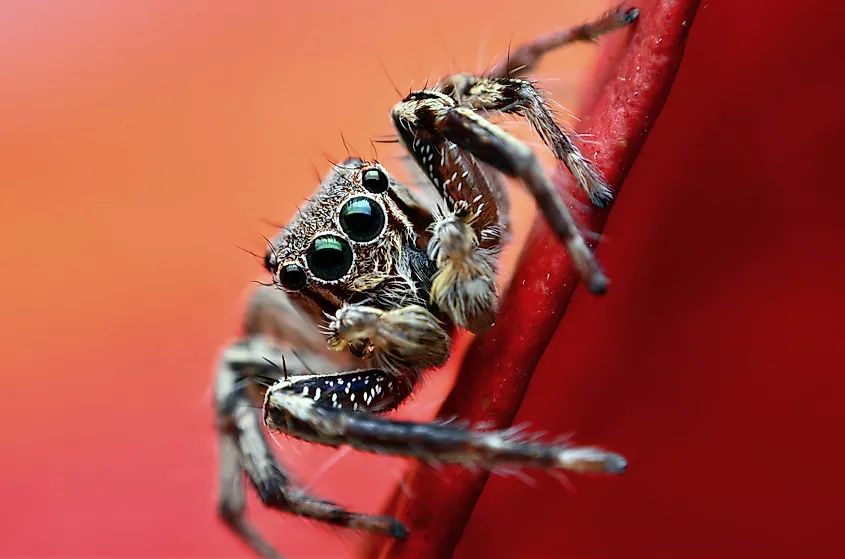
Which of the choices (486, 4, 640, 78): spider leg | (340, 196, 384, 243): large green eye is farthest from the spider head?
(486, 4, 640, 78): spider leg

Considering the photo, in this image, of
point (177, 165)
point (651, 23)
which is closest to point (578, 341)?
point (651, 23)

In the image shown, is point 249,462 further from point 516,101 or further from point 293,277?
point 516,101

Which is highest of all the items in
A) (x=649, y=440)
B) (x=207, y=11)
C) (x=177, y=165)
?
(x=207, y=11)

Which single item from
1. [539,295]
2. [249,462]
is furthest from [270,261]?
[539,295]

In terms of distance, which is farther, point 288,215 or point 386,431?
point 288,215

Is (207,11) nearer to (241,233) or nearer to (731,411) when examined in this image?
(241,233)

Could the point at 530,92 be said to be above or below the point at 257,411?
above
